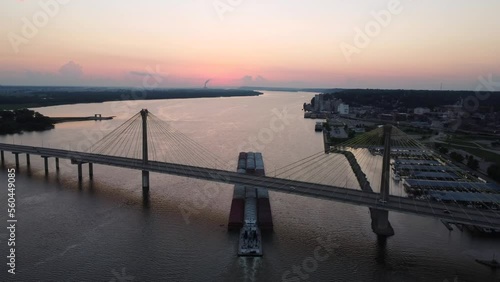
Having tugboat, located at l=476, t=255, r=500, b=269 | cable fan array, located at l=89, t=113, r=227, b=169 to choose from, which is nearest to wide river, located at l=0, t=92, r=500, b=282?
tugboat, located at l=476, t=255, r=500, b=269

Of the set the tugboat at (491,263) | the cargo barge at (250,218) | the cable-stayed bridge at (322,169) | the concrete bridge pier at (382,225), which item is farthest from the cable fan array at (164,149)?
the tugboat at (491,263)

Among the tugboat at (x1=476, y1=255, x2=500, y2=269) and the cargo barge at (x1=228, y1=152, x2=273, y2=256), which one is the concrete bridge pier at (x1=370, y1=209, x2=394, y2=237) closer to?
the tugboat at (x1=476, y1=255, x2=500, y2=269)

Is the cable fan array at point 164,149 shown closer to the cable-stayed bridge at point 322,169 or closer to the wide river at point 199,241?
the cable-stayed bridge at point 322,169

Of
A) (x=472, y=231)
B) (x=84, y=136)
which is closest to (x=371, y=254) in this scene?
(x=472, y=231)

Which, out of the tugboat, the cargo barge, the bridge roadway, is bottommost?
the tugboat

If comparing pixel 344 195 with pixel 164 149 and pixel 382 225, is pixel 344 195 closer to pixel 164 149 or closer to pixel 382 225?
pixel 382 225

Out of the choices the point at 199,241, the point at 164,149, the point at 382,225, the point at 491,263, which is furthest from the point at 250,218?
the point at 164,149

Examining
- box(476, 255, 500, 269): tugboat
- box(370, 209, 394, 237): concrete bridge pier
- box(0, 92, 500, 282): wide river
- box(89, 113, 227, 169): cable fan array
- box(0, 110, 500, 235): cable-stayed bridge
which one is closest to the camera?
box(0, 92, 500, 282): wide river

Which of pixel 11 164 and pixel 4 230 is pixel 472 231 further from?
pixel 11 164
